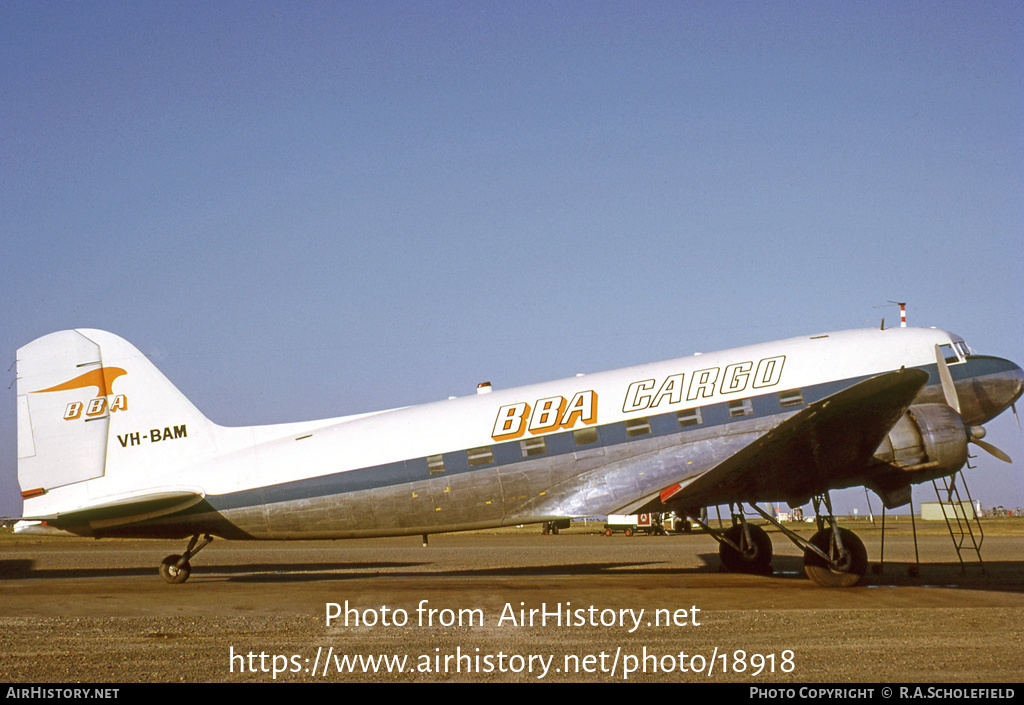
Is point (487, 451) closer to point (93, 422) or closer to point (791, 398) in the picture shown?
point (791, 398)

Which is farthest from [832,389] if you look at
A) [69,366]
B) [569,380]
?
[69,366]

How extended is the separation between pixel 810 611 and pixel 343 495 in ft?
24.8

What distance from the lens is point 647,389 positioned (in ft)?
47.4

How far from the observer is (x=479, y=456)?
14.0 m

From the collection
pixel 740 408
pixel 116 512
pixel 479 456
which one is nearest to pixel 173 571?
pixel 116 512

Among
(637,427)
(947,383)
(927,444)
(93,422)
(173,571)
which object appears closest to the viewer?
(927,444)

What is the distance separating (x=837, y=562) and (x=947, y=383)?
4047mm

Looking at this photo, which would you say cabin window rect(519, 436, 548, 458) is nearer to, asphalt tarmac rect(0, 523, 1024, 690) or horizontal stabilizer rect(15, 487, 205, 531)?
asphalt tarmac rect(0, 523, 1024, 690)

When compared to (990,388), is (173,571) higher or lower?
lower

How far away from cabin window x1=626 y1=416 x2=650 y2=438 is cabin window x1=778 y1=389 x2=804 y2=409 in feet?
→ 7.89

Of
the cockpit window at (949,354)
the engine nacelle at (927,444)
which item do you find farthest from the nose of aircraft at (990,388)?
the engine nacelle at (927,444)

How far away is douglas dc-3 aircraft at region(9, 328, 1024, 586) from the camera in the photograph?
13.4 metres

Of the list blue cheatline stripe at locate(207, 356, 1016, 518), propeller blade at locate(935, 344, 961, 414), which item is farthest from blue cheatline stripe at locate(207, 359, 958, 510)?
propeller blade at locate(935, 344, 961, 414)

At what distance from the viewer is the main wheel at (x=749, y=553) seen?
16109 millimetres
